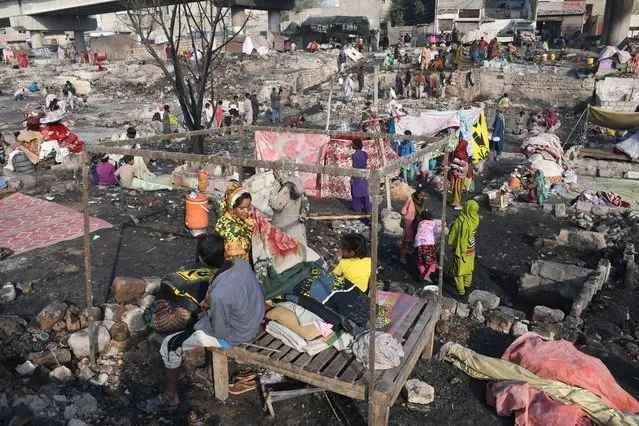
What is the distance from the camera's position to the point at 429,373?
14.4 ft

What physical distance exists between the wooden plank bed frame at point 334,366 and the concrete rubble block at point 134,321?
1130mm

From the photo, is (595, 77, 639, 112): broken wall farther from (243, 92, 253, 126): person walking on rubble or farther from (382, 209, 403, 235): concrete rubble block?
(382, 209, 403, 235): concrete rubble block

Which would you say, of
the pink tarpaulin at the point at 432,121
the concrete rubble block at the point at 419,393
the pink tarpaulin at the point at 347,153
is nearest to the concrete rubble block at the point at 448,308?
the concrete rubble block at the point at 419,393

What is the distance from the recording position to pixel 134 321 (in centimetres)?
480

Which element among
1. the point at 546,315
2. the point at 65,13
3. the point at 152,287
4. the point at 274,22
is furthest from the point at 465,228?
the point at 65,13

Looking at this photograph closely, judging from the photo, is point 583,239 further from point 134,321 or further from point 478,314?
point 134,321

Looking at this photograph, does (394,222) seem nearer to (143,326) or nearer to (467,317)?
(467,317)

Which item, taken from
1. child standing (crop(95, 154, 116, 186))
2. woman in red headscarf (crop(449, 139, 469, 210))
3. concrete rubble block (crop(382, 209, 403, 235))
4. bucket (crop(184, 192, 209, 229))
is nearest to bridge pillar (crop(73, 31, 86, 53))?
child standing (crop(95, 154, 116, 186))

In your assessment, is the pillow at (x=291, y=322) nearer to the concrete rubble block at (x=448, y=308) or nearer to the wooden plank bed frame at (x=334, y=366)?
the wooden plank bed frame at (x=334, y=366)

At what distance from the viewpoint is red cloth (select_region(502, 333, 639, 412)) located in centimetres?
380

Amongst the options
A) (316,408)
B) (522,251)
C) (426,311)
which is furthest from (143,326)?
(522,251)

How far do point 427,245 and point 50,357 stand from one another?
168 inches

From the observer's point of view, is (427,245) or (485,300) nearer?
(485,300)

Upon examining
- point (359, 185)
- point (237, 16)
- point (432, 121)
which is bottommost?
point (359, 185)
